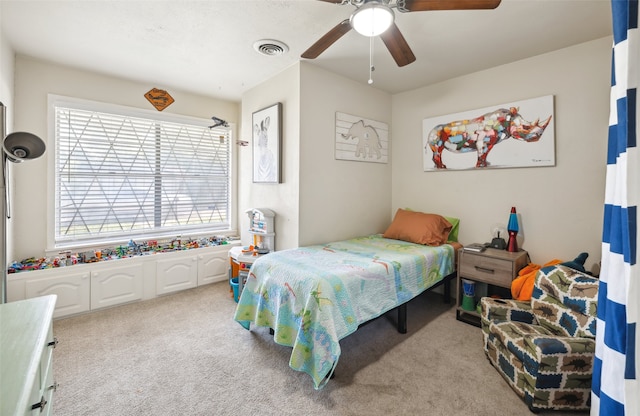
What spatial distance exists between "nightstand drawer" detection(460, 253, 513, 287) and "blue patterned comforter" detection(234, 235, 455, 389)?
0.81ft

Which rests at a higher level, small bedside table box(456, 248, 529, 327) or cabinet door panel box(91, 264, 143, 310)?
small bedside table box(456, 248, 529, 327)

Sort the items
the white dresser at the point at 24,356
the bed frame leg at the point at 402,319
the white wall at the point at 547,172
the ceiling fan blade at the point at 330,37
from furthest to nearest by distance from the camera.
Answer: the bed frame leg at the point at 402,319 → the white wall at the point at 547,172 → the ceiling fan blade at the point at 330,37 → the white dresser at the point at 24,356

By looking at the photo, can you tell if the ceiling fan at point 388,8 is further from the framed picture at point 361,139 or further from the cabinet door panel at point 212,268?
the cabinet door panel at point 212,268

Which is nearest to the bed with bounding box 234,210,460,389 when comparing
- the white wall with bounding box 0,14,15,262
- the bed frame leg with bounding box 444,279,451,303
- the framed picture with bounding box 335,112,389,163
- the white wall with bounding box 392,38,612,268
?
the bed frame leg with bounding box 444,279,451,303

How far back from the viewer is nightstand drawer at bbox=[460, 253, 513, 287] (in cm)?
245

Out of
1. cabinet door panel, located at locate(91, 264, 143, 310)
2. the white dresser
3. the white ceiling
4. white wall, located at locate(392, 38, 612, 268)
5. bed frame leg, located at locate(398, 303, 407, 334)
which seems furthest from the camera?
cabinet door panel, located at locate(91, 264, 143, 310)

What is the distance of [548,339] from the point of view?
162 centimetres

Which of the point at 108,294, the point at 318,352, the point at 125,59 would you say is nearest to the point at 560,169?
the point at 318,352

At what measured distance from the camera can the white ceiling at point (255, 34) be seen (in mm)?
1972

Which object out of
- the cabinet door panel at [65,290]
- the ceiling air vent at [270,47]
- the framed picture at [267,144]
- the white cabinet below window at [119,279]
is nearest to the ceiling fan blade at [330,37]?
the ceiling air vent at [270,47]

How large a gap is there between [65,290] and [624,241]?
3957 millimetres

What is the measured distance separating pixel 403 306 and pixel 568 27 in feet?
8.61

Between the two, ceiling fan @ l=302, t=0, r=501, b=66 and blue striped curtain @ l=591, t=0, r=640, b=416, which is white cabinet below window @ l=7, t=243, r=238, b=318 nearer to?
ceiling fan @ l=302, t=0, r=501, b=66

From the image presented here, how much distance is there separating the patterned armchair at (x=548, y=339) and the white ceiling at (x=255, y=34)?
6.25ft
